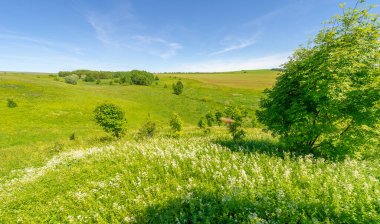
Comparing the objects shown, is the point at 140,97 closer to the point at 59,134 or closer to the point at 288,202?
the point at 59,134

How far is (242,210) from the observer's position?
688 centimetres

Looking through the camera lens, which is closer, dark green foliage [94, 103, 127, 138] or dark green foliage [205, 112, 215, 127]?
dark green foliage [94, 103, 127, 138]

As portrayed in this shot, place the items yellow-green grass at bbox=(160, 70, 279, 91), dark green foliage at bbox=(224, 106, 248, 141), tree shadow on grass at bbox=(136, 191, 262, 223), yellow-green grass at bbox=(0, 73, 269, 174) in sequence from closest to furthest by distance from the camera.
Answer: tree shadow on grass at bbox=(136, 191, 262, 223), dark green foliage at bbox=(224, 106, 248, 141), yellow-green grass at bbox=(0, 73, 269, 174), yellow-green grass at bbox=(160, 70, 279, 91)

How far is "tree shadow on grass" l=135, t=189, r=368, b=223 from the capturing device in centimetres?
617

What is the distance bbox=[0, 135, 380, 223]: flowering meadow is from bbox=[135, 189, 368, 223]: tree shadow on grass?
0.03 m

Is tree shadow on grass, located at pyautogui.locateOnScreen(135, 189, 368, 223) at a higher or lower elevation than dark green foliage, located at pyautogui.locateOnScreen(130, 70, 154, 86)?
lower

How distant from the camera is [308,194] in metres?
7.16

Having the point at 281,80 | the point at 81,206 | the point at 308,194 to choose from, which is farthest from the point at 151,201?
the point at 281,80

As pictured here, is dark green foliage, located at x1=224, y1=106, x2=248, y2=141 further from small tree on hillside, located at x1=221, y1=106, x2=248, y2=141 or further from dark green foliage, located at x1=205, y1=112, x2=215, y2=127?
dark green foliage, located at x1=205, y1=112, x2=215, y2=127

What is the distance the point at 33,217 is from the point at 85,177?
119 inches

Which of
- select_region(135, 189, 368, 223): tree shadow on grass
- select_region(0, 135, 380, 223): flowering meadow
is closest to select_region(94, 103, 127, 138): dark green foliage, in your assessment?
select_region(0, 135, 380, 223): flowering meadow

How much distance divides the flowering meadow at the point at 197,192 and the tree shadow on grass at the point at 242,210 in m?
0.03

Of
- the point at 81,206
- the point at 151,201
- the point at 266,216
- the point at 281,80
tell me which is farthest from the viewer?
the point at 281,80

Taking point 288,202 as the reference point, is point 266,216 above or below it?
below
